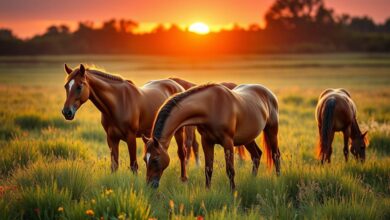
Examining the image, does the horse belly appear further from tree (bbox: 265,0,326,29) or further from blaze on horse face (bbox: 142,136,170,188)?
tree (bbox: 265,0,326,29)

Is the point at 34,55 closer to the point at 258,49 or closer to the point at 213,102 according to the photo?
the point at 258,49

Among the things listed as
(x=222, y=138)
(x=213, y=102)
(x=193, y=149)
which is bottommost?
(x=193, y=149)

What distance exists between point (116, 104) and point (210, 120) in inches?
71.8

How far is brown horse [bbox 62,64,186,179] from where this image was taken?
670 centimetres

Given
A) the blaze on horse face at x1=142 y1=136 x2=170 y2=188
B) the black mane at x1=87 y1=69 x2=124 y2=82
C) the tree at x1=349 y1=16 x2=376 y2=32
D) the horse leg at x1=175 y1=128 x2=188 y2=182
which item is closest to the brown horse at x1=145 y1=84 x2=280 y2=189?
the blaze on horse face at x1=142 y1=136 x2=170 y2=188

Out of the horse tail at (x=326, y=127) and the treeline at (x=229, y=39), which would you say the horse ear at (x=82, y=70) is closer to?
the horse tail at (x=326, y=127)

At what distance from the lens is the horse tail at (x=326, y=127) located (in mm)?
8273

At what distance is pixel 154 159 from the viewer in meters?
5.56

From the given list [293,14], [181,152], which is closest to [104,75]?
[181,152]

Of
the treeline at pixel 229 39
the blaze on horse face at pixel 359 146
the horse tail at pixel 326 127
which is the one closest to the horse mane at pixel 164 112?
the horse tail at pixel 326 127

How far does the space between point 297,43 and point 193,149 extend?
282ft

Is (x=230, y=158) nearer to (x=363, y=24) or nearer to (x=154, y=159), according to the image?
(x=154, y=159)

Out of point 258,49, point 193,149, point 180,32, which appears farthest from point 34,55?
point 193,149

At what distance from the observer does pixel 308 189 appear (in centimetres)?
605
